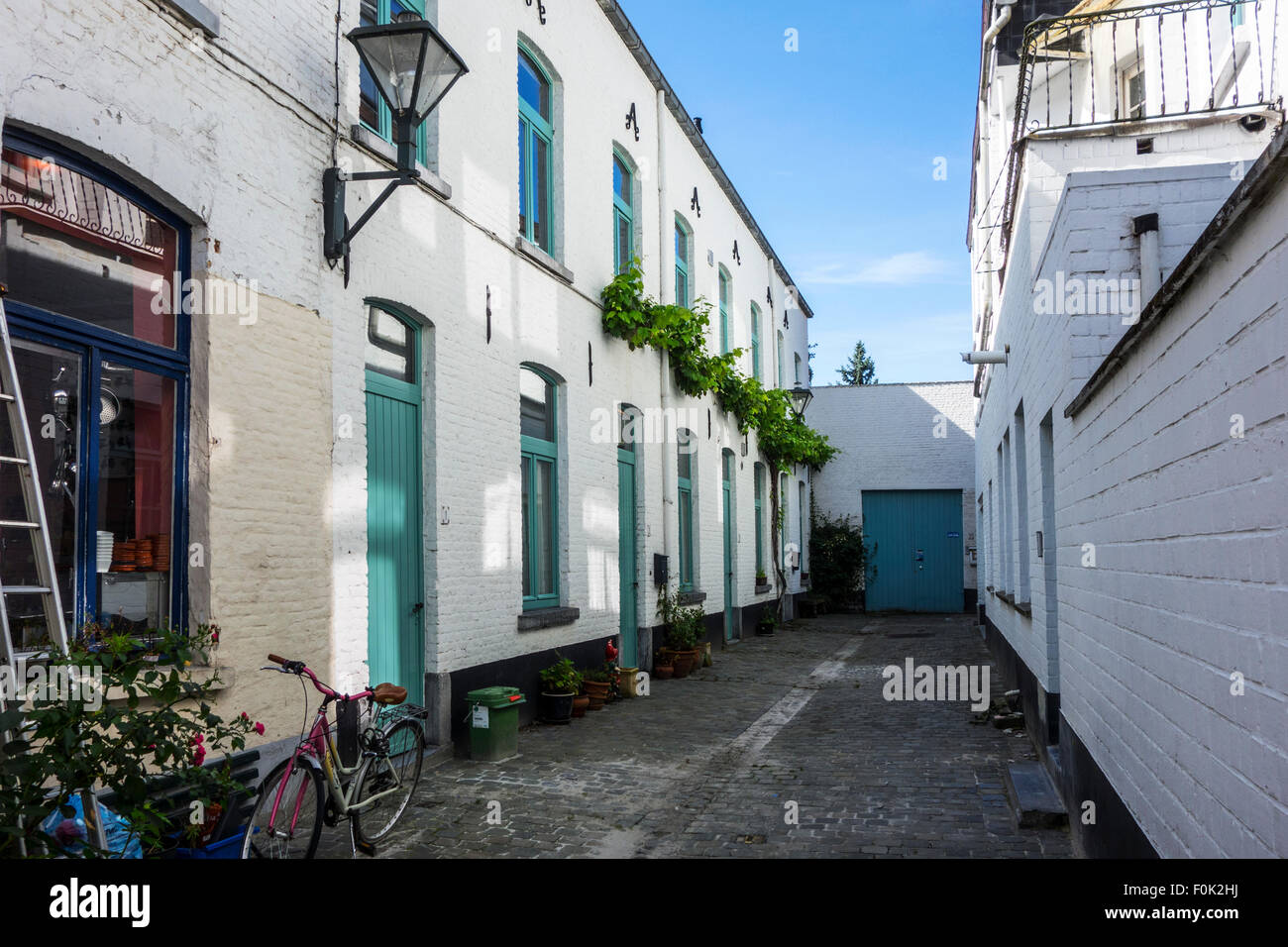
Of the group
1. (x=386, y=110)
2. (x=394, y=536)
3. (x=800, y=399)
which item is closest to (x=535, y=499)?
(x=394, y=536)

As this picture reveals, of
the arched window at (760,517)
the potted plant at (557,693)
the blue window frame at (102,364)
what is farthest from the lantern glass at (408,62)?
the arched window at (760,517)

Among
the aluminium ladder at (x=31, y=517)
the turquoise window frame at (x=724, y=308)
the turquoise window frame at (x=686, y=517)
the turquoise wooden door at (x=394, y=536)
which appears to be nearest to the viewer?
the aluminium ladder at (x=31, y=517)

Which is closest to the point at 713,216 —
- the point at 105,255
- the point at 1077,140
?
the point at 1077,140

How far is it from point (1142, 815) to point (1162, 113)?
17.2ft

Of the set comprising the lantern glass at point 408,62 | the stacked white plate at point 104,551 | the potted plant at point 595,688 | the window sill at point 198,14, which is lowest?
the potted plant at point 595,688

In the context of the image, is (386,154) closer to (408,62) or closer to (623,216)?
(408,62)

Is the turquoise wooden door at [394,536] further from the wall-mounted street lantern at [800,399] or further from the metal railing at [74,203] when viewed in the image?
the wall-mounted street lantern at [800,399]

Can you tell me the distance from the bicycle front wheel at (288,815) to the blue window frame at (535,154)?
562 centimetres

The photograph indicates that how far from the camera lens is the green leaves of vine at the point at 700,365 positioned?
35.4 feet

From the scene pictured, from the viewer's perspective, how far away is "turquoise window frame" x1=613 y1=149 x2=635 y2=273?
11.7 metres

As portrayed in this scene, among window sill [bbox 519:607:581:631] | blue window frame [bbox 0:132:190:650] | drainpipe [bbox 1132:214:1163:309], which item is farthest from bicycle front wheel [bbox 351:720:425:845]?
drainpipe [bbox 1132:214:1163:309]
